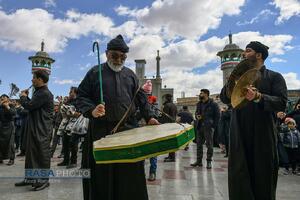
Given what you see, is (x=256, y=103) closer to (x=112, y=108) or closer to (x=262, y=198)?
(x=262, y=198)

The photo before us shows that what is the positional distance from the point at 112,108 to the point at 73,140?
13.7 ft

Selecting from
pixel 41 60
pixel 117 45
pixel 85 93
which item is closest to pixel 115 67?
pixel 117 45

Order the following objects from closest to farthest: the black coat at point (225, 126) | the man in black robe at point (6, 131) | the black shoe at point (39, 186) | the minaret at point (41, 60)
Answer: the black shoe at point (39, 186) < the man in black robe at point (6, 131) < the black coat at point (225, 126) < the minaret at point (41, 60)

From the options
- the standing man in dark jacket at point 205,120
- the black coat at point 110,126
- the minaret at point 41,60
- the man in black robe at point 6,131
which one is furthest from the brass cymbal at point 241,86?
the minaret at point 41,60

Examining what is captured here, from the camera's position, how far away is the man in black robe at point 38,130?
458 cm

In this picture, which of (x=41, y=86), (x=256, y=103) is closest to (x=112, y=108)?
(x=256, y=103)

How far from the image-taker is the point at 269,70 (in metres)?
3.12

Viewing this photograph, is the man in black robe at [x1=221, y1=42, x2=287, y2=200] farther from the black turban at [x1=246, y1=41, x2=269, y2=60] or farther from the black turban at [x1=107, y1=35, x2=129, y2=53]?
the black turban at [x1=107, y1=35, x2=129, y2=53]

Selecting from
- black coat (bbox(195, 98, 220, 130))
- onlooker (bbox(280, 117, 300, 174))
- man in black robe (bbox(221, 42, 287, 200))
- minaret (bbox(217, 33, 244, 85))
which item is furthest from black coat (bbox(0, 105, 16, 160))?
minaret (bbox(217, 33, 244, 85))

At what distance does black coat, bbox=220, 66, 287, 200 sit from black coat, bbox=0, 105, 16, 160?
6118mm

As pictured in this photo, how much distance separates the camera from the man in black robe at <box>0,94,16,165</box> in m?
7.31

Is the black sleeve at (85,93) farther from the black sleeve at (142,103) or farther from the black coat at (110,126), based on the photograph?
the black sleeve at (142,103)

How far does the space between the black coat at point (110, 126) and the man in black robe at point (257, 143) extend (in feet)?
3.00

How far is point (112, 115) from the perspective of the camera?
292 centimetres
